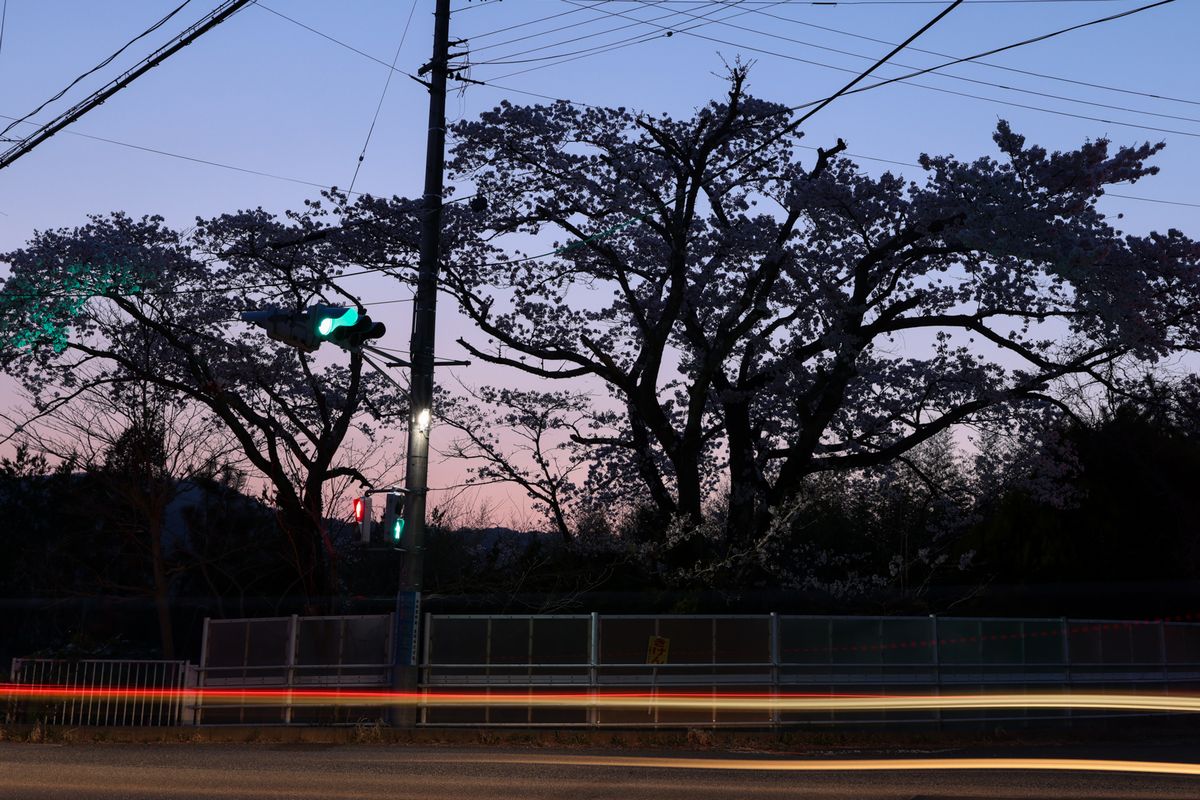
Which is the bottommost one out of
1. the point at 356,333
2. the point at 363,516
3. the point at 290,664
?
the point at 290,664

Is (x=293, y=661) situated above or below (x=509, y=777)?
above

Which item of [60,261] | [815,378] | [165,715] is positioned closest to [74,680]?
[165,715]

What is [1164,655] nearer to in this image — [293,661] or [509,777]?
[509,777]

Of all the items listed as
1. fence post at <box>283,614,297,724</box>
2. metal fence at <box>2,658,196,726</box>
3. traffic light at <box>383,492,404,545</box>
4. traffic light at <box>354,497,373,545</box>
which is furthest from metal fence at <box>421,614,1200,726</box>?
metal fence at <box>2,658,196,726</box>

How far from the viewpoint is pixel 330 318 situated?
45.1 ft

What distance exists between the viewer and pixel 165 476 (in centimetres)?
2934

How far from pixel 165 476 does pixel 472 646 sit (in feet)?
43.6

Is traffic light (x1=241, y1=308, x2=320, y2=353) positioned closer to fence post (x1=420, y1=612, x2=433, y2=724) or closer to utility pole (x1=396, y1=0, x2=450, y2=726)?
utility pole (x1=396, y1=0, x2=450, y2=726)

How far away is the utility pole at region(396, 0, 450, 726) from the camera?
1734 cm

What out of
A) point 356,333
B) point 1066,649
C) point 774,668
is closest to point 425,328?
point 356,333

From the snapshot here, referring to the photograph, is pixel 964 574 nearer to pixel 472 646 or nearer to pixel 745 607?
pixel 745 607

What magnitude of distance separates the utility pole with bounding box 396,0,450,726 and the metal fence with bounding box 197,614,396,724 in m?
1.82

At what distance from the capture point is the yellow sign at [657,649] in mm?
19297

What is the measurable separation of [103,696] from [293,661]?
9.53 ft
